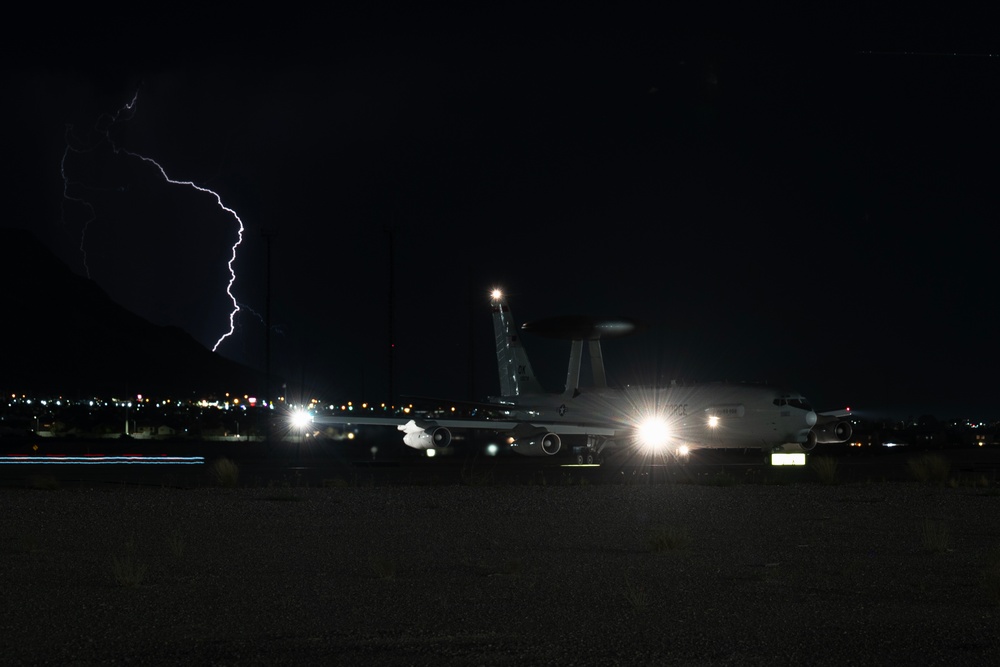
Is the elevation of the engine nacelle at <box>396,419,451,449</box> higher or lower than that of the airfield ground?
higher

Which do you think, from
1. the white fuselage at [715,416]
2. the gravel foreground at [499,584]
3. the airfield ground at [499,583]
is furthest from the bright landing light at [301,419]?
the gravel foreground at [499,584]

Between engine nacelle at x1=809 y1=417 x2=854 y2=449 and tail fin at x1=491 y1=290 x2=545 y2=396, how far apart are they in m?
17.3

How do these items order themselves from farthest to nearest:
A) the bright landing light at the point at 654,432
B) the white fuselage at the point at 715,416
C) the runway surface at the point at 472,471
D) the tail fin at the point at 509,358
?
the tail fin at the point at 509,358 → the bright landing light at the point at 654,432 → the white fuselage at the point at 715,416 → the runway surface at the point at 472,471

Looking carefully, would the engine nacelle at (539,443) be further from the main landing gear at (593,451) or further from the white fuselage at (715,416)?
the main landing gear at (593,451)

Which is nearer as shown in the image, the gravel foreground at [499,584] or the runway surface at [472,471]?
the gravel foreground at [499,584]

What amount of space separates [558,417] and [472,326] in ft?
52.4

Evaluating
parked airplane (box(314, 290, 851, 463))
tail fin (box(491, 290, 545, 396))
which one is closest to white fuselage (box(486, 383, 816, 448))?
parked airplane (box(314, 290, 851, 463))

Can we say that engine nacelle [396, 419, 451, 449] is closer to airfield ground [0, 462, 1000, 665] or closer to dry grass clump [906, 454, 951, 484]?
dry grass clump [906, 454, 951, 484]

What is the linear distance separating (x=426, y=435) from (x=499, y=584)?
38787mm

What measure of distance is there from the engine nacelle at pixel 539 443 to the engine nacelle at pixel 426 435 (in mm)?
3372

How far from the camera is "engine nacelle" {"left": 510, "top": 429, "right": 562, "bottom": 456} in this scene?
1998 inches

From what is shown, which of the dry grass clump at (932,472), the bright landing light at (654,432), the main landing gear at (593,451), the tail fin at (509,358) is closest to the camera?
the dry grass clump at (932,472)

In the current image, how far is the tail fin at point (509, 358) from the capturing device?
64.6 meters

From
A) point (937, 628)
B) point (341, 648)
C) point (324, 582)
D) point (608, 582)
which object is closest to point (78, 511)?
point (324, 582)
